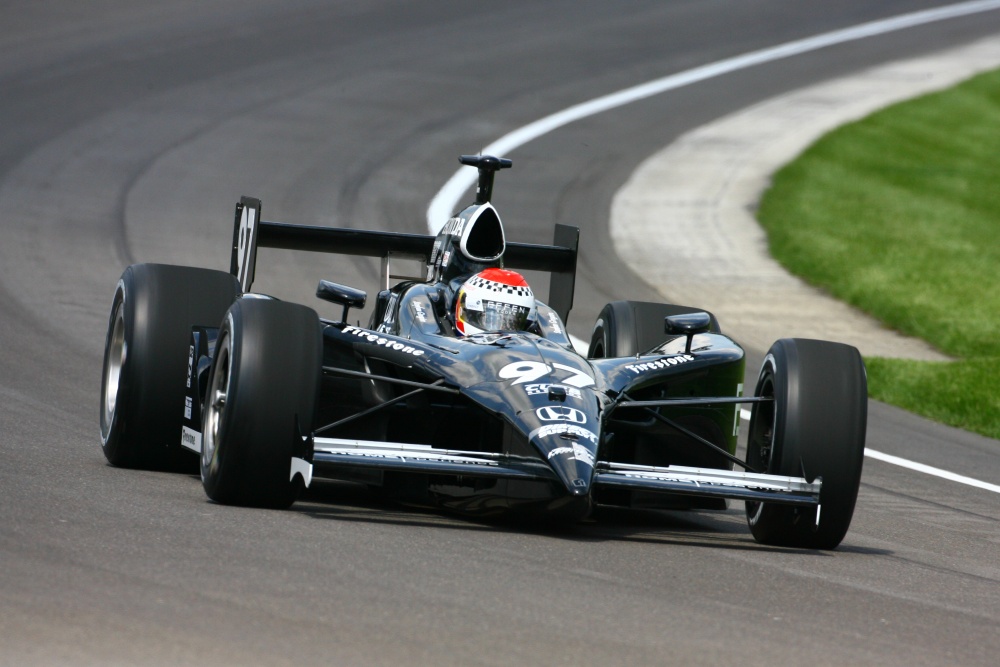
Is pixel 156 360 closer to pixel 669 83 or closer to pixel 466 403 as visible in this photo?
pixel 466 403

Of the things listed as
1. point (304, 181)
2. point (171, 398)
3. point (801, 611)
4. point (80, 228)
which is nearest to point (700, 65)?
point (304, 181)

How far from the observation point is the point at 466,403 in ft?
26.0

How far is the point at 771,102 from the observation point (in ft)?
93.3

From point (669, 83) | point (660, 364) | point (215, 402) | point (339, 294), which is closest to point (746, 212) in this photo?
point (669, 83)

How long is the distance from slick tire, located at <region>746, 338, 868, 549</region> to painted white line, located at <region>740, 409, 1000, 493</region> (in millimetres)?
3466

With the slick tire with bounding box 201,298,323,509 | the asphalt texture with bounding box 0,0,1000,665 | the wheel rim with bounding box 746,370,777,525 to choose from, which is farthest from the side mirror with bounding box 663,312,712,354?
the slick tire with bounding box 201,298,323,509

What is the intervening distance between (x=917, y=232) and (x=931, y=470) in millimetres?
10192

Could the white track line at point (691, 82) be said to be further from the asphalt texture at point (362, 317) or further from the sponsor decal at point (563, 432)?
the sponsor decal at point (563, 432)

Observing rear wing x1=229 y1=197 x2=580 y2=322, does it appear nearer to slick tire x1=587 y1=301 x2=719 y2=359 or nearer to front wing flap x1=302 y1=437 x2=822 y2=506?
slick tire x1=587 y1=301 x2=719 y2=359

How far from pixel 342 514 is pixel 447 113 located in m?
19.2

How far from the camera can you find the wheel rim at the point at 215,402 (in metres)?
7.82

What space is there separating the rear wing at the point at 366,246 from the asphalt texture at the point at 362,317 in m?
1.53

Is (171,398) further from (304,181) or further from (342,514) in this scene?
(304,181)

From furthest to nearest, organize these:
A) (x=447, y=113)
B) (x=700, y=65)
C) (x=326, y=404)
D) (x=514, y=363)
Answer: (x=700, y=65), (x=447, y=113), (x=326, y=404), (x=514, y=363)
